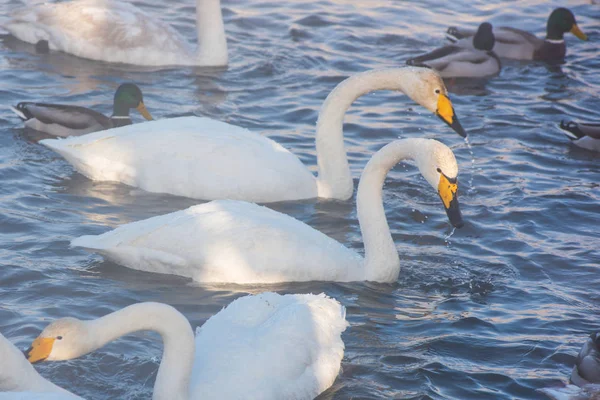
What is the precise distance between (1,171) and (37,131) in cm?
113

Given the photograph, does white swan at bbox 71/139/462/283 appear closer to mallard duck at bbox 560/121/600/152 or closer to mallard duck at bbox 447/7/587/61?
mallard duck at bbox 560/121/600/152

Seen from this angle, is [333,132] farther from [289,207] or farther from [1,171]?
[1,171]

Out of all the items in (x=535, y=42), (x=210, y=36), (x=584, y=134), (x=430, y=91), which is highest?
(x=430, y=91)

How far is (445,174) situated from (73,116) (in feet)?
14.1

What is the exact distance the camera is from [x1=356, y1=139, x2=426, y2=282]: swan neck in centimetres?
788

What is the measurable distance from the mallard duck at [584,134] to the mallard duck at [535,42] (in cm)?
345

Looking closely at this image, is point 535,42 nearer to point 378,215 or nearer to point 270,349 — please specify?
point 378,215

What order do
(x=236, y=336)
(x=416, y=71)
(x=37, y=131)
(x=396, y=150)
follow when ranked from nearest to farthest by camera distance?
(x=236, y=336) < (x=396, y=150) < (x=416, y=71) < (x=37, y=131)

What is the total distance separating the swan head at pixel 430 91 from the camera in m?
9.23

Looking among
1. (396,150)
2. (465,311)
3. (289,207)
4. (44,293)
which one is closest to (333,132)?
(289,207)

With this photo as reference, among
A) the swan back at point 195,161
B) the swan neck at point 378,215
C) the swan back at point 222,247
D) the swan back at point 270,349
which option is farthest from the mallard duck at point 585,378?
the swan back at point 195,161

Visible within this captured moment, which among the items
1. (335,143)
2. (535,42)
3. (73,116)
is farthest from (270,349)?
(535,42)

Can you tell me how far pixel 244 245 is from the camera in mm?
7512

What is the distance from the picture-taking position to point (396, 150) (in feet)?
26.1
